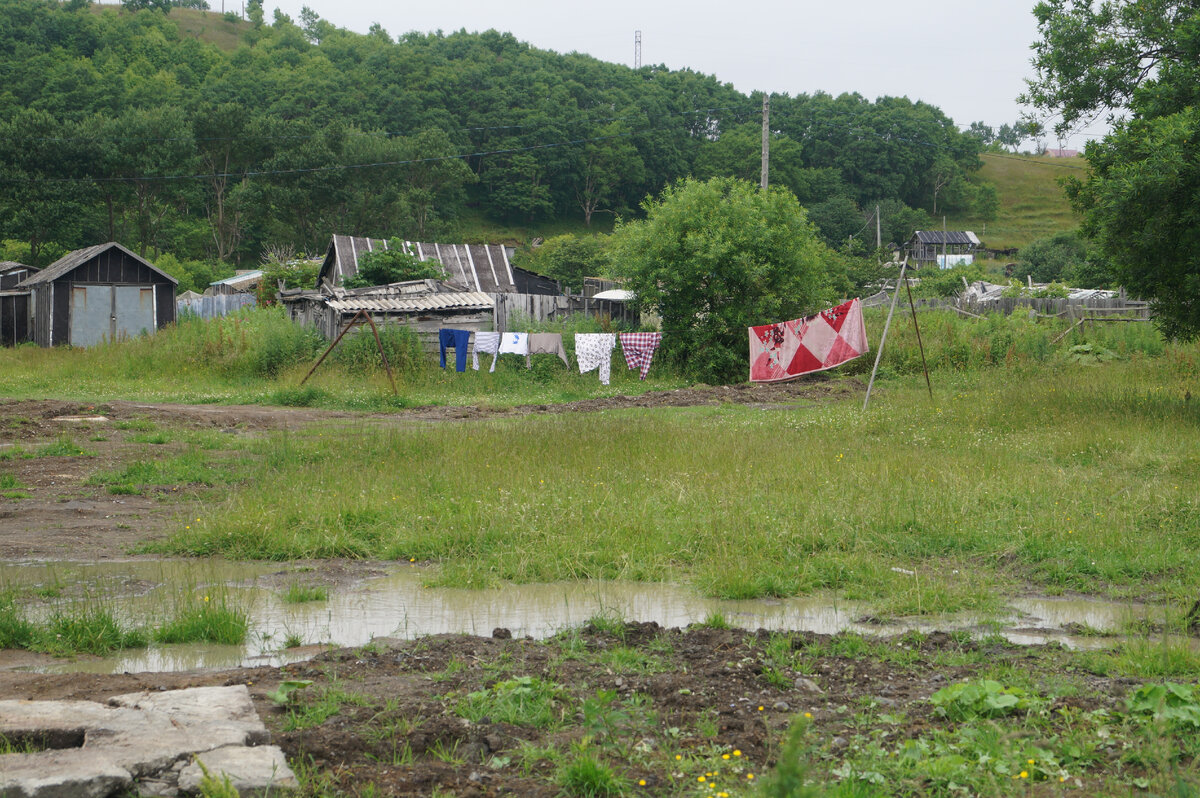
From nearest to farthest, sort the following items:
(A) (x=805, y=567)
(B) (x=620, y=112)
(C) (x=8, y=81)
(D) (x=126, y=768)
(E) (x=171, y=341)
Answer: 1. (D) (x=126, y=768)
2. (A) (x=805, y=567)
3. (E) (x=171, y=341)
4. (C) (x=8, y=81)
5. (B) (x=620, y=112)

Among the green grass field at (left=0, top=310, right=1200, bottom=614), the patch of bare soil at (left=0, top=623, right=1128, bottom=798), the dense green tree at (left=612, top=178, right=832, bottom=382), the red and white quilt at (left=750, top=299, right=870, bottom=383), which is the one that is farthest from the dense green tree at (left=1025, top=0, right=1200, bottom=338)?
the patch of bare soil at (left=0, top=623, right=1128, bottom=798)

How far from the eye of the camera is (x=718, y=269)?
2269cm

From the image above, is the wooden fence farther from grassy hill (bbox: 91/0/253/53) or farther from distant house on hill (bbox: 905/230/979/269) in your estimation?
grassy hill (bbox: 91/0/253/53)

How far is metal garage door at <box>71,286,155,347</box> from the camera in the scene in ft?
95.7

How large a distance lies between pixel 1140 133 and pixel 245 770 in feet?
46.1

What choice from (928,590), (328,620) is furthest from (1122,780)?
(328,620)

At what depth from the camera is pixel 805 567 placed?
6.51 meters

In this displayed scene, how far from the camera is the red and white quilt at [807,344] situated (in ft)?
59.9

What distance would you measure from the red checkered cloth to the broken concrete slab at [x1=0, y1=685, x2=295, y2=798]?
18702 millimetres

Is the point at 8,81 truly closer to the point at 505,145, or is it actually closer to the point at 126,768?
the point at 505,145

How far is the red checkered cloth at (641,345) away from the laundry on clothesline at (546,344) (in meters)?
1.60

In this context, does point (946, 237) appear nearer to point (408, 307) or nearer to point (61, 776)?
point (408, 307)

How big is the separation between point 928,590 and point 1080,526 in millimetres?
2214

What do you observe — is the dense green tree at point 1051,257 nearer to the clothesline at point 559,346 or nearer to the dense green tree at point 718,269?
the dense green tree at point 718,269
